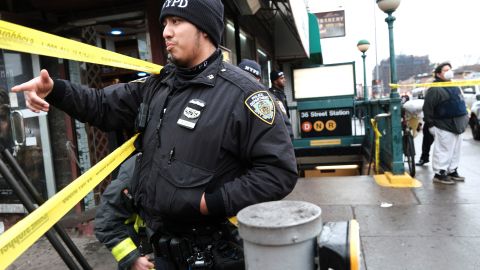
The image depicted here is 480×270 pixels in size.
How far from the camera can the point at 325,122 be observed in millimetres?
10914

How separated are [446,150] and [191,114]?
584 cm

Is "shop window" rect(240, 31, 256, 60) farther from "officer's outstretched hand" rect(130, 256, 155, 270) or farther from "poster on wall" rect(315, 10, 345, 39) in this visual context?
"poster on wall" rect(315, 10, 345, 39)

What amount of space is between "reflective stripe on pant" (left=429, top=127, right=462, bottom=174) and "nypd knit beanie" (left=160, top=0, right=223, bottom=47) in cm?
554

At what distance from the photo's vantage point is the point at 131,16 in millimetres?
4648

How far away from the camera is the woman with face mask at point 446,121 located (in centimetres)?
630

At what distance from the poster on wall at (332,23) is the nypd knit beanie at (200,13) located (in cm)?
1772

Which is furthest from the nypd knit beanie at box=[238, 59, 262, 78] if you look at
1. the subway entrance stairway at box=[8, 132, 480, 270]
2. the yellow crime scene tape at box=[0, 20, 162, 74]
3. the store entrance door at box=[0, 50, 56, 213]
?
the yellow crime scene tape at box=[0, 20, 162, 74]

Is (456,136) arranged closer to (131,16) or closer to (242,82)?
(131,16)

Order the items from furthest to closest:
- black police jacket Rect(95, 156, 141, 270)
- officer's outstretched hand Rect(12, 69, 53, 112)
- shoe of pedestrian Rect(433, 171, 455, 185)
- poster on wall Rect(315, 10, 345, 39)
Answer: poster on wall Rect(315, 10, 345, 39) < shoe of pedestrian Rect(433, 171, 455, 185) < black police jacket Rect(95, 156, 141, 270) < officer's outstretched hand Rect(12, 69, 53, 112)

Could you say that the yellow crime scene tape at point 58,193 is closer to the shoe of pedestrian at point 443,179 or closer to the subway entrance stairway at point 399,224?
the subway entrance stairway at point 399,224

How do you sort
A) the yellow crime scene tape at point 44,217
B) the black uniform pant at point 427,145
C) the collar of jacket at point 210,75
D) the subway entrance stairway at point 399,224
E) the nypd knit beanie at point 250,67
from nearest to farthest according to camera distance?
the yellow crime scene tape at point 44,217 < the collar of jacket at point 210,75 < the subway entrance stairway at point 399,224 < the nypd knit beanie at point 250,67 < the black uniform pant at point 427,145

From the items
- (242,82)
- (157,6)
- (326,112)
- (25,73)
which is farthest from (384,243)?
(326,112)

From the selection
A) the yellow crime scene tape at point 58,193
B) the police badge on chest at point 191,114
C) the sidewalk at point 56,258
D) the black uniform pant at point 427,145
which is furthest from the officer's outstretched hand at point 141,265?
the black uniform pant at point 427,145

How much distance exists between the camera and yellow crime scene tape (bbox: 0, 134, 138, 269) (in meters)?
1.34
